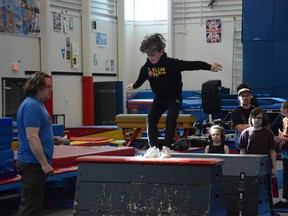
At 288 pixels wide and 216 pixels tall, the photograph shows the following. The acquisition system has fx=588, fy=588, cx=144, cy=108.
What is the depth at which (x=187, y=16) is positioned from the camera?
18641mm

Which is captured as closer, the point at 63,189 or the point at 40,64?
the point at 63,189

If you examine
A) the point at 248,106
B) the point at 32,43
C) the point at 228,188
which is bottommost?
the point at 228,188

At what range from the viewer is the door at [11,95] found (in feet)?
43.9

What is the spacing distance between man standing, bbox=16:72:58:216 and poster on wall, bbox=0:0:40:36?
28.4 feet

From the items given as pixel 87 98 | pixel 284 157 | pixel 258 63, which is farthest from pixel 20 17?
pixel 284 157

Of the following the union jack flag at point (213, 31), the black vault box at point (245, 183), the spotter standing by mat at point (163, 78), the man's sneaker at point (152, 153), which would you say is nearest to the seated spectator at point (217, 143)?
the black vault box at point (245, 183)

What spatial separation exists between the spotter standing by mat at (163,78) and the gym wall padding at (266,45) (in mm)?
10319

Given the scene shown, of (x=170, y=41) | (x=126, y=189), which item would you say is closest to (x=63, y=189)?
(x=126, y=189)

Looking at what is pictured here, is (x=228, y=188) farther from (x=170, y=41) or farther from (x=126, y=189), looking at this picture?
(x=170, y=41)

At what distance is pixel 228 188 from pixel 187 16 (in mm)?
13234

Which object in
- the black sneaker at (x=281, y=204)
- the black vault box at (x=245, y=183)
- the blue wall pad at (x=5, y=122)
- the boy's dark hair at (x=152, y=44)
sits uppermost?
the boy's dark hair at (x=152, y=44)

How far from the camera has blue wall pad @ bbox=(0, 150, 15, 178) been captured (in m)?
6.87

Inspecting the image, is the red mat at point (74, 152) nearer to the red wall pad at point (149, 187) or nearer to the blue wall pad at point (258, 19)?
the red wall pad at point (149, 187)

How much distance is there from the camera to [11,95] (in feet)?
45.2
